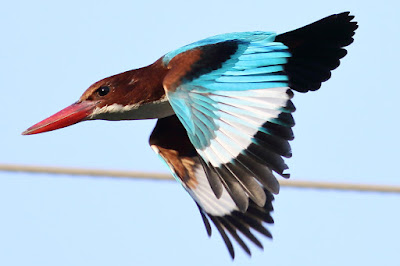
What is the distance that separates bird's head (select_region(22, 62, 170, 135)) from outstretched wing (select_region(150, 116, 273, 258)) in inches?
10.8

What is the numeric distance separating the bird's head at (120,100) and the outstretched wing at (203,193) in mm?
273

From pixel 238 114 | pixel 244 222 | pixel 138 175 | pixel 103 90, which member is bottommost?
pixel 244 222

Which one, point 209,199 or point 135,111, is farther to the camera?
point 209,199

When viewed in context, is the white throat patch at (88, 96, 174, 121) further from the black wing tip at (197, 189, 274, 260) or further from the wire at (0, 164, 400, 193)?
the black wing tip at (197, 189, 274, 260)

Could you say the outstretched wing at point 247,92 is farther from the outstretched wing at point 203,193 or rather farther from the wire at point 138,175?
the wire at point 138,175

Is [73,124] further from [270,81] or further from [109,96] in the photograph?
[270,81]

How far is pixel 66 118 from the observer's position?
→ 632 centimetres

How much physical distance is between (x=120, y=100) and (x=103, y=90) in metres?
0.11

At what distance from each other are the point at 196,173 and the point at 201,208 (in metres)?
0.21

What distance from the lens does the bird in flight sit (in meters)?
5.78

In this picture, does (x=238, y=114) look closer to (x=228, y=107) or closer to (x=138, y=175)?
(x=228, y=107)

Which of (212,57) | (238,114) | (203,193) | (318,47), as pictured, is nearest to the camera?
(238,114)

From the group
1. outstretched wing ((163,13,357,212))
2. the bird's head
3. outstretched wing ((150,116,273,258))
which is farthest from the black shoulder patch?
outstretched wing ((150,116,273,258))

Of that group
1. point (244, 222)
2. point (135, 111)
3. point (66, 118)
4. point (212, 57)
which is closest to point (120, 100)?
point (135, 111)
